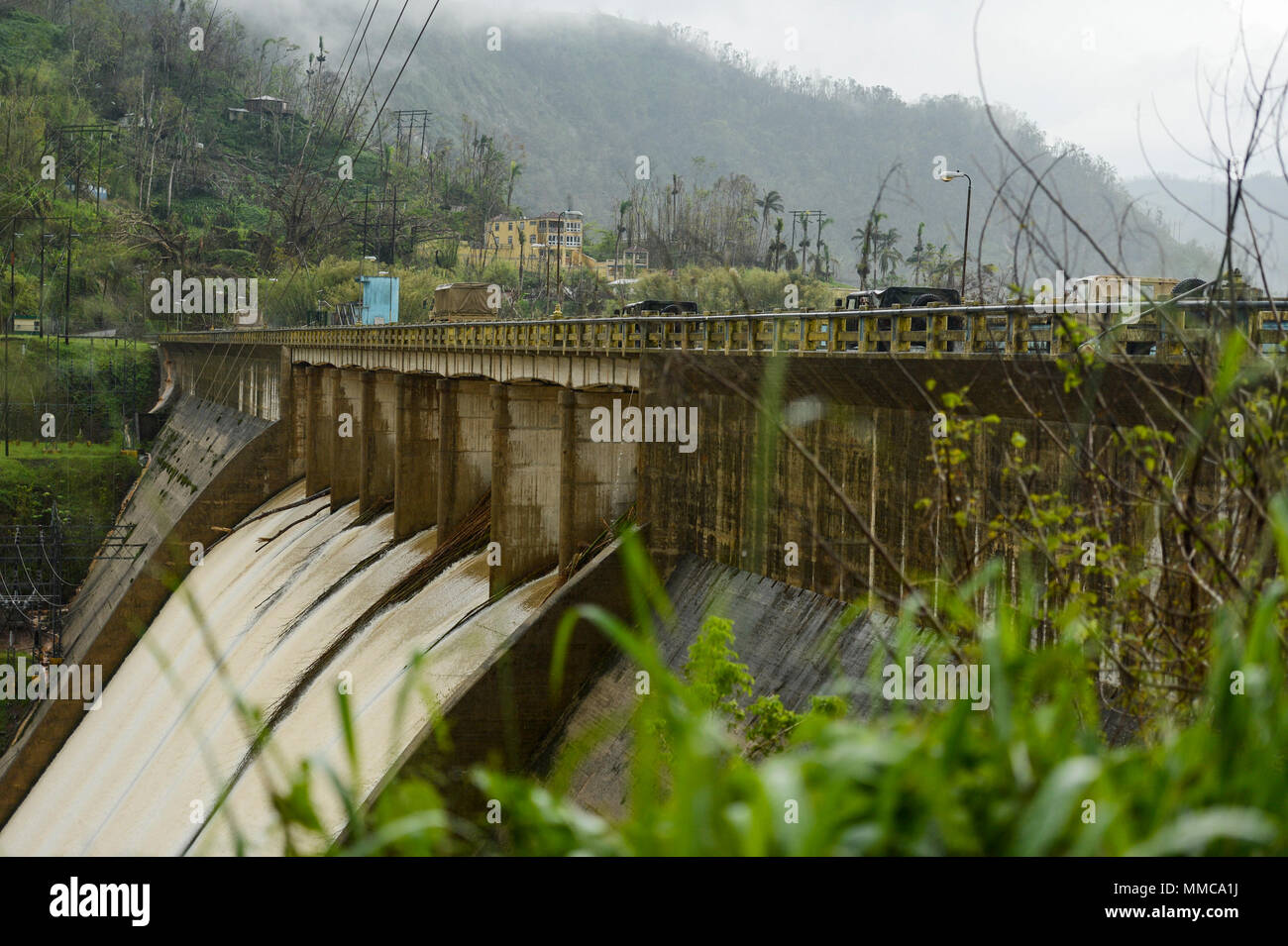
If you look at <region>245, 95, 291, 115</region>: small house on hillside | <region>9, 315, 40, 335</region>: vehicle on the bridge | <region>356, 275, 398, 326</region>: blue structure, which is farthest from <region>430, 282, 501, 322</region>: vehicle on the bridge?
<region>245, 95, 291, 115</region>: small house on hillside

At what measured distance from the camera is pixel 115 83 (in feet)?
511

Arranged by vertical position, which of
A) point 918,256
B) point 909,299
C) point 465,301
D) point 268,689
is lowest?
point 268,689

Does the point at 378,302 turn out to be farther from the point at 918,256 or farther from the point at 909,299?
the point at 918,256

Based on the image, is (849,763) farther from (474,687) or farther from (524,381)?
(524,381)

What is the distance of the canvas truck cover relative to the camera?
5328 centimetres

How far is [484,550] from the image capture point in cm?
2922

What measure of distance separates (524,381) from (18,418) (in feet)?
181

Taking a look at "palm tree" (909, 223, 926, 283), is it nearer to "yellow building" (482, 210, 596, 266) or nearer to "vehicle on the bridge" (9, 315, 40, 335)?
"yellow building" (482, 210, 596, 266)

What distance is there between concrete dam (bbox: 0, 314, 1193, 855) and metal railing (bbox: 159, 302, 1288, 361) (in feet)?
0.56

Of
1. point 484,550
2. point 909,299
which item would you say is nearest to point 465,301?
point 484,550

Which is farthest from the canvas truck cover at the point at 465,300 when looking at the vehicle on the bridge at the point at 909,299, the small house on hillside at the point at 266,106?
the small house on hillside at the point at 266,106

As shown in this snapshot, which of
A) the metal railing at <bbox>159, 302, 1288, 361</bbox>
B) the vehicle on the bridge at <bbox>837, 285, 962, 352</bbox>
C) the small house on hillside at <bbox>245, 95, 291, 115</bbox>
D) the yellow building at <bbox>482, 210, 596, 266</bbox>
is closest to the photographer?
the metal railing at <bbox>159, 302, 1288, 361</bbox>

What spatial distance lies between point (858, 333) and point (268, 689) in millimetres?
15459
